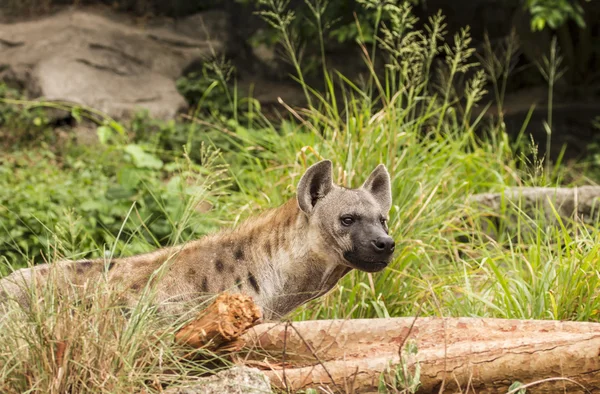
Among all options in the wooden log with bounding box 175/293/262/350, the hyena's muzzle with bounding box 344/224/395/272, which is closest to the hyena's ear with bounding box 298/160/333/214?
the hyena's muzzle with bounding box 344/224/395/272

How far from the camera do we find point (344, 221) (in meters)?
4.21

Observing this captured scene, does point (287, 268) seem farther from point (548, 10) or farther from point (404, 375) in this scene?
point (548, 10)

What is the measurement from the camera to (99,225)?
6961 millimetres

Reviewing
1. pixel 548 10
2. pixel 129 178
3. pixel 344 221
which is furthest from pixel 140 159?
pixel 548 10

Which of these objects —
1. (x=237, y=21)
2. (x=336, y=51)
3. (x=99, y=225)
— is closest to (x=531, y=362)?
(x=99, y=225)

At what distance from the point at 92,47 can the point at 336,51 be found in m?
3.40

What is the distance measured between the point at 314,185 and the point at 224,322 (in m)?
1.08

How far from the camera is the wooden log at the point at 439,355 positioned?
140 inches

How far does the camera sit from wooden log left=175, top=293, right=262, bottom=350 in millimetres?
3510

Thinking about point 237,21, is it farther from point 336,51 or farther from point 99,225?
point 99,225

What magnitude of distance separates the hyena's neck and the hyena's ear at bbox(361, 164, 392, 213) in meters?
0.41

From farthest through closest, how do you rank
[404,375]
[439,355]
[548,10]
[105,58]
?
[105,58]
[548,10]
[439,355]
[404,375]

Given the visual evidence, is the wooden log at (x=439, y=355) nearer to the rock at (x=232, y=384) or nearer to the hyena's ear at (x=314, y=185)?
the rock at (x=232, y=384)

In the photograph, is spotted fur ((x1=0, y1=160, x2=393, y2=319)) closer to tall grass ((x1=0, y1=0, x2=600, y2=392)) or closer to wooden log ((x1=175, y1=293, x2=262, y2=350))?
tall grass ((x1=0, y1=0, x2=600, y2=392))
